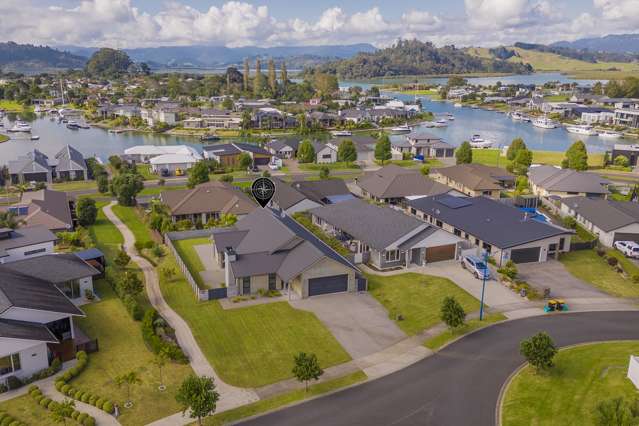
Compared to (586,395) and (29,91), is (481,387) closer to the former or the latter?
(586,395)

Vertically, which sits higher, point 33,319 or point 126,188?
point 33,319

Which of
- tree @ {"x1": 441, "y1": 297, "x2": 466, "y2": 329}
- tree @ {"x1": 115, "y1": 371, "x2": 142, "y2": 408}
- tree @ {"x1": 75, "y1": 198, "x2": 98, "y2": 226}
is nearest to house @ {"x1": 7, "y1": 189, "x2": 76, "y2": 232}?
tree @ {"x1": 75, "y1": 198, "x2": 98, "y2": 226}

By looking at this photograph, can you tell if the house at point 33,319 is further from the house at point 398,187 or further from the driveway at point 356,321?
the house at point 398,187

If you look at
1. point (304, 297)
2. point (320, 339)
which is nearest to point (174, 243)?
point (304, 297)

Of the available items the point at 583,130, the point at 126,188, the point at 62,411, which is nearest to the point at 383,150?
the point at 126,188

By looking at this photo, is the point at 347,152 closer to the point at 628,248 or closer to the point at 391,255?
the point at 391,255

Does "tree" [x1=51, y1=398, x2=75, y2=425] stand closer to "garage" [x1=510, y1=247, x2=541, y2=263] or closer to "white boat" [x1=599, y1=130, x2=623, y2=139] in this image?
"garage" [x1=510, y1=247, x2=541, y2=263]
